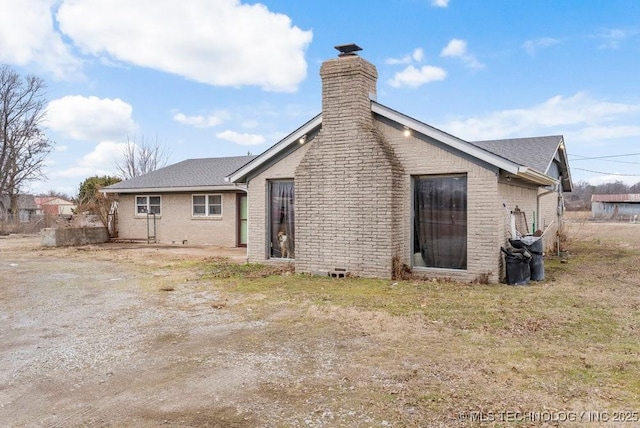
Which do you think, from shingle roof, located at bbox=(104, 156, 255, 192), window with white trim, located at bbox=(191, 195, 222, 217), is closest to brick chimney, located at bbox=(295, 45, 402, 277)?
shingle roof, located at bbox=(104, 156, 255, 192)

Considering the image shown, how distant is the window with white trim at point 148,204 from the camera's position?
65.8ft

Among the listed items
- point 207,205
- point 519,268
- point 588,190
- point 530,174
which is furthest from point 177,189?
point 588,190

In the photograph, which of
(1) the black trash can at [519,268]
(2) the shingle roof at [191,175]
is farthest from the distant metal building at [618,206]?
(1) the black trash can at [519,268]

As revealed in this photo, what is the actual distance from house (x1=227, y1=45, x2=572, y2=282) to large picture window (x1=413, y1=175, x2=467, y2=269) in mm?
22

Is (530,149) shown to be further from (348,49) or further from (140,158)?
(140,158)

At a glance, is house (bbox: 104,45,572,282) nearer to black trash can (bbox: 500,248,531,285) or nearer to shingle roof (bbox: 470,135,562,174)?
black trash can (bbox: 500,248,531,285)

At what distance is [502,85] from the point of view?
20.1m

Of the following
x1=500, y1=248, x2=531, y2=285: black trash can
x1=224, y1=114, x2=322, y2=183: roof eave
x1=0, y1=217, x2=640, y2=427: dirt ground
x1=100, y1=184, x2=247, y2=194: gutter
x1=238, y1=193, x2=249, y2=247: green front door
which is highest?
x1=224, y1=114, x2=322, y2=183: roof eave

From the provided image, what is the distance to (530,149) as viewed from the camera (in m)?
14.9

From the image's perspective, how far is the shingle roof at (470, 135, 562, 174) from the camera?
522 inches

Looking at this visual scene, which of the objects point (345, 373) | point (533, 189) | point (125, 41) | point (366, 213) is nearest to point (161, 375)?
point (345, 373)

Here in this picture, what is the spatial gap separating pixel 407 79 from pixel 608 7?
7.47m

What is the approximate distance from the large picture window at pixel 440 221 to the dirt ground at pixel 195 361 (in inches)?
151

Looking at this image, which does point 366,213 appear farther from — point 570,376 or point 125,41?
point 125,41
